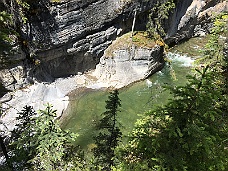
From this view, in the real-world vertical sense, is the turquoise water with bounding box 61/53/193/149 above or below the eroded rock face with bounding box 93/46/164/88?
below

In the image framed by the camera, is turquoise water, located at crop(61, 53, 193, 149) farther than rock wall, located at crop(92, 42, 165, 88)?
No

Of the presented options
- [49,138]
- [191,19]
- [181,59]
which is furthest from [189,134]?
[191,19]

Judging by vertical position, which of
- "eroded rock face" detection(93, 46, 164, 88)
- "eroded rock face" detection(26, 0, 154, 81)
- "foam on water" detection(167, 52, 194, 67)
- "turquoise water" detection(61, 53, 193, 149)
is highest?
"eroded rock face" detection(26, 0, 154, 81)

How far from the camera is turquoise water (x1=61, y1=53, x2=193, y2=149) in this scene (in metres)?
15.7

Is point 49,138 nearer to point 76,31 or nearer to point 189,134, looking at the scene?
point 189,134

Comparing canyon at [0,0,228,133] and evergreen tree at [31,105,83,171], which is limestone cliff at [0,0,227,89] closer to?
canyon at [0,0,228,133]

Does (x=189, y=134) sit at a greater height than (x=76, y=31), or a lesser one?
greater

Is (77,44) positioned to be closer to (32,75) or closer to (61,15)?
(61,15)

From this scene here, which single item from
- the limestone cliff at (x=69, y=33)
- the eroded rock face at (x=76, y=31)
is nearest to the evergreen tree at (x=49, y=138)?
the limestone cliff at (x=69, y=33)

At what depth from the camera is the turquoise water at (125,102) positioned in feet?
51.5

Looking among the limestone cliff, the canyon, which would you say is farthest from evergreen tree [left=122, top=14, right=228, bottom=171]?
the limestone cliff

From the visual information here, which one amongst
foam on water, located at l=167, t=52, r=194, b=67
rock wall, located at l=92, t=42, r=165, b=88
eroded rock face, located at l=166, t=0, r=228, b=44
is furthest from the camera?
eroded rock face, located at l=166, t=0, r=228, b=44

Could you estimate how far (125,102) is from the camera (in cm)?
1791

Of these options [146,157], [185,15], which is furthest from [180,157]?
[185,15]
